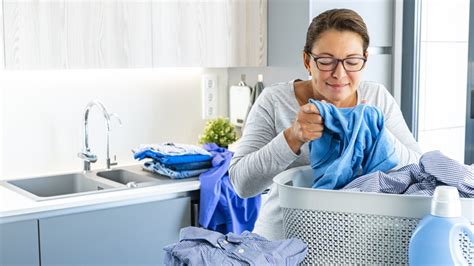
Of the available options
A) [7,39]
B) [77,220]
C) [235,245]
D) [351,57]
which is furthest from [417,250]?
[7,39]

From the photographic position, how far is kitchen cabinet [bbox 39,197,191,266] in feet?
7.75

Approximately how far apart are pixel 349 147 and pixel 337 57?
33cm

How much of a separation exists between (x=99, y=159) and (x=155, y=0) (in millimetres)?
810

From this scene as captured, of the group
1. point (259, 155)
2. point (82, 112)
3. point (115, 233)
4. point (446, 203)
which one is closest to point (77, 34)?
point (82, 112)

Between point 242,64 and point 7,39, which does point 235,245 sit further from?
point 242,64

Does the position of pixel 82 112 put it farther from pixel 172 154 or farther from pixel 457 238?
pixel 457 238

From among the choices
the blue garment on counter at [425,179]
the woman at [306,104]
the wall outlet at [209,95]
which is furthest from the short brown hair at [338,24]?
the wall outlet at [209,95]

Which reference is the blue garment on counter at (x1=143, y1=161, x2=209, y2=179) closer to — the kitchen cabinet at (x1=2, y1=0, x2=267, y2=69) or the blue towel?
the blue towel

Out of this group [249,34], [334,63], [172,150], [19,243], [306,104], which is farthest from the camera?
[249,34]

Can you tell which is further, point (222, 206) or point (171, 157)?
point (171, 157)

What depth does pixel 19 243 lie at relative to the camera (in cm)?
228

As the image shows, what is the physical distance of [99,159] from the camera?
3125mm

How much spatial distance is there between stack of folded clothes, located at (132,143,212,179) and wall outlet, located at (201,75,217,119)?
0.54m

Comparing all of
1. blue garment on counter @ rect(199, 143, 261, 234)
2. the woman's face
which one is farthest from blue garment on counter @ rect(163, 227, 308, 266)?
blue garment on counter @ rect(199, 143, 261, 234)
